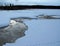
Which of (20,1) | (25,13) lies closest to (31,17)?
(25,13)

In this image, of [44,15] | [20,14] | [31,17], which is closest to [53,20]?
[44,15]

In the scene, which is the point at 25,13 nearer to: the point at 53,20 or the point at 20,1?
the point at 20,1

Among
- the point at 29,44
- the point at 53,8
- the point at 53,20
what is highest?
the point at 53,8

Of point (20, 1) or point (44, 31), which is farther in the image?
point (44, 31)

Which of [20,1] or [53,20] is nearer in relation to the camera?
[20,1]

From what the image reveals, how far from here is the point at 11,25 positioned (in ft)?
5.65

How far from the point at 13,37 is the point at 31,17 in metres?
0.30

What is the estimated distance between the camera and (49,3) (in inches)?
69.4

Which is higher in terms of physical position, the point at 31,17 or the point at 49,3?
the point at 49,3

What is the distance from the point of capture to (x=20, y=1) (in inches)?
66.6

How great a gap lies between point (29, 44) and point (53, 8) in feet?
1.62

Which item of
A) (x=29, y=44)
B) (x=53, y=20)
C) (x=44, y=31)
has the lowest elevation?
(x=29, y=44)

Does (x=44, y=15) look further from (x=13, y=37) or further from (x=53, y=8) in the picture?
(x=13, y=37)

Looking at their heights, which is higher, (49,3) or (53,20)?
(49,3)
